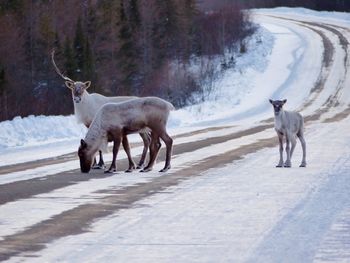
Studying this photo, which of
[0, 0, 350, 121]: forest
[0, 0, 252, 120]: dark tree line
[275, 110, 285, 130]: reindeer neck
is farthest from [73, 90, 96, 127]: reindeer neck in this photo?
[0, 0, 350, 121]: forest

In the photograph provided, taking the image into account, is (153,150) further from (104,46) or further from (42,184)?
(104,46)

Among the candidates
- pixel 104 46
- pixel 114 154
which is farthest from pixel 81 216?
pixel 104 46

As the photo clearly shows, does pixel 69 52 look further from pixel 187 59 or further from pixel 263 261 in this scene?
pixel 263 261

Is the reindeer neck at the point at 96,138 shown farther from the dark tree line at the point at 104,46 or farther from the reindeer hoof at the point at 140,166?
the dark tree line at the point at 104,46

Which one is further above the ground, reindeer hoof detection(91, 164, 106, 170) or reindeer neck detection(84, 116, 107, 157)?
reindeer neck detection(84, 116, 107, 157)

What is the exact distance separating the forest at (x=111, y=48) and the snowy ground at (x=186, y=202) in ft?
42.3

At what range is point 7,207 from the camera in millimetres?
12148

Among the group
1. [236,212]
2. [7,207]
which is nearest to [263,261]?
[236,212]

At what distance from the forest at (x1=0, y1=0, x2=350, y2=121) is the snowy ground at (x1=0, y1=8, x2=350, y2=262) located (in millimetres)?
12881

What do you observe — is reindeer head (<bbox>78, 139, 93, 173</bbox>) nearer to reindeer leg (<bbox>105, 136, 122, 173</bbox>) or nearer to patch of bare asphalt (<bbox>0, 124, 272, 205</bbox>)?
patch of bare asphalt (<bbox>0, 124, 272, 205</bbox>)

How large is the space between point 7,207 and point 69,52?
33.3m

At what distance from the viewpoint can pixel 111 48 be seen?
53.6m

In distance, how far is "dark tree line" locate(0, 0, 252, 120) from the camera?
44.6m

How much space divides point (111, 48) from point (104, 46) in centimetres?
49
